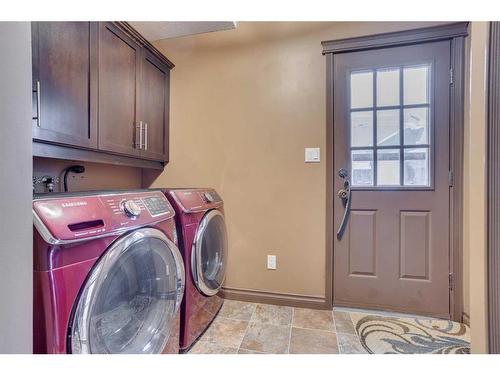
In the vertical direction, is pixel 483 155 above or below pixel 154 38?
below

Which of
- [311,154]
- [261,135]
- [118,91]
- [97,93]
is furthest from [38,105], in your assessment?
[311,154]

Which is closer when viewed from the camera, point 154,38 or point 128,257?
point 128,257

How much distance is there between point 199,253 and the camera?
1.36m

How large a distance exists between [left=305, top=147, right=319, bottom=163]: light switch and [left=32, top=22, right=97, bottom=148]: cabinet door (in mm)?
1433

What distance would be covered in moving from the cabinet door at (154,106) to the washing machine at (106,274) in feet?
2.68

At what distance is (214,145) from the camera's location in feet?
6.64

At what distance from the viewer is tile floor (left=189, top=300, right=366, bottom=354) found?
4.49 feet

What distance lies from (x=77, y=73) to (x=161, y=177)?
3.46 feet

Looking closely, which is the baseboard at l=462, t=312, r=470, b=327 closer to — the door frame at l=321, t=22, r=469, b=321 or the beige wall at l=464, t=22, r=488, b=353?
the door frame at l=321, t=22, r=469, b=321

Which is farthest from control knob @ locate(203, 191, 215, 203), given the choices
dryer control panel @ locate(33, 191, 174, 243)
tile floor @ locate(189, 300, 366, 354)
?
tile floor @ locate(189, 300, 366, 354)

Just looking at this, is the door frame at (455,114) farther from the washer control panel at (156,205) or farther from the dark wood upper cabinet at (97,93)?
the washer control panel at (156,205)

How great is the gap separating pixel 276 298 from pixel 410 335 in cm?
91
